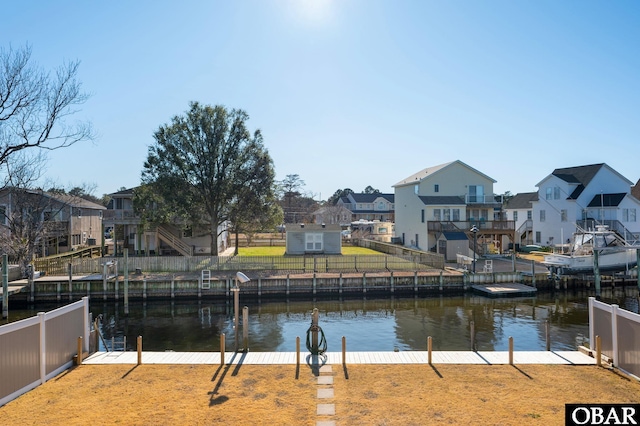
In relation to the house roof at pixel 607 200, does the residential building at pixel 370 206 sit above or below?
above

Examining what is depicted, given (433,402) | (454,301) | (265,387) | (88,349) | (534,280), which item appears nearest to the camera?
(433,402)

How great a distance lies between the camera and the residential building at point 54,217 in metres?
38.3

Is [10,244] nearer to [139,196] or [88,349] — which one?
[139,196]

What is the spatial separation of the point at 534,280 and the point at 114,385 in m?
31.5

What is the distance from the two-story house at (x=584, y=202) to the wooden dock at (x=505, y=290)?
53.6ft

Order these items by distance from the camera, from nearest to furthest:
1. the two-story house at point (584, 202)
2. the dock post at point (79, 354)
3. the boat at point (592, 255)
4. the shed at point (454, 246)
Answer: the dock post at point (79, 354) < the boat at point (592, 255) < the shed at point (454, 246) < the two-story house at point (584, 202)

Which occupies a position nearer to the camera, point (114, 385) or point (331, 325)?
point (114, 385)

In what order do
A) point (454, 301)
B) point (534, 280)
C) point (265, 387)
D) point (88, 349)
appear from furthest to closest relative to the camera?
point (534, 280) < point (454, 301) < point (88, 349) < point (265, 387)

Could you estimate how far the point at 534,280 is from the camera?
34750 millimetres

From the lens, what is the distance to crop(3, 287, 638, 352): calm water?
21.5m

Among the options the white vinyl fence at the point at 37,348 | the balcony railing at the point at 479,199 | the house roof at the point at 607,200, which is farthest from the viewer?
the balcony railing at the point at 479,199

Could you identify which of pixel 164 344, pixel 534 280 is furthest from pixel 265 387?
pixel 534 280

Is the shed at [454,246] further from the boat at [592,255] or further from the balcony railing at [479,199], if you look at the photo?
the boat at [592,255]

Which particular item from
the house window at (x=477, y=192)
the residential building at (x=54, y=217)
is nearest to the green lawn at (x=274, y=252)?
the house window at (x=477, y=192)
